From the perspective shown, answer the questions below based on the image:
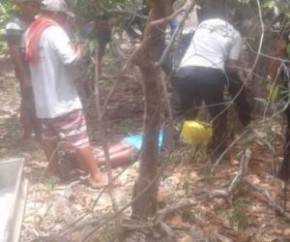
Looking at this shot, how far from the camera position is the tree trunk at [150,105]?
10.3 feet

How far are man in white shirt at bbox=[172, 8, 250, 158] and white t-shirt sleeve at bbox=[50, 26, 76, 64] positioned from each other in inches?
35.6

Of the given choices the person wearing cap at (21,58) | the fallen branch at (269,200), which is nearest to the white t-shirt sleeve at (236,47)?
the fallen branch at (269,200)

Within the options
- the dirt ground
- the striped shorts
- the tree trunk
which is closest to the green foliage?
the dirt ground

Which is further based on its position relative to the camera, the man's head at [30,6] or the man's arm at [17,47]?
the man's arm at [17,47]

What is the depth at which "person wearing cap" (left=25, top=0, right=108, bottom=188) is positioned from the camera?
449 centimetres

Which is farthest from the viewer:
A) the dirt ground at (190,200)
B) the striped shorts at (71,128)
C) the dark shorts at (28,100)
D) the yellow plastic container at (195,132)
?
the dark shorts at (28,100)

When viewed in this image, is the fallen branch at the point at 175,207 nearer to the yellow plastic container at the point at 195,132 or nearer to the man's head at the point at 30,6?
the yellow plastic container at the point at 195,132

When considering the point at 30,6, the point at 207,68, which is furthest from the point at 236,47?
the point at 30,6

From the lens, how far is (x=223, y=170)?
16.5 feet

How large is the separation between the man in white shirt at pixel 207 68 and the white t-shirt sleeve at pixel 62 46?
2.97 ft

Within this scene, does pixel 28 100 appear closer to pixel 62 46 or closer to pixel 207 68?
pixel 62 46

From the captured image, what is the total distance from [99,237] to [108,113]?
3369mm

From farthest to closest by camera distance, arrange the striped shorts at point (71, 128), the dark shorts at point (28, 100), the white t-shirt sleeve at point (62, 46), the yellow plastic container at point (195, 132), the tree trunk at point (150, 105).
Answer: the dark shorts at point (28, 100) < the yellow plastic container at point (195, 132) < the striped shorts at point (71, 128) < the white t-shirt sleeve at point (62, 46) < the tree trunk at point (150, 105)

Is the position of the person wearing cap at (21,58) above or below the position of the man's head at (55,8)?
below
